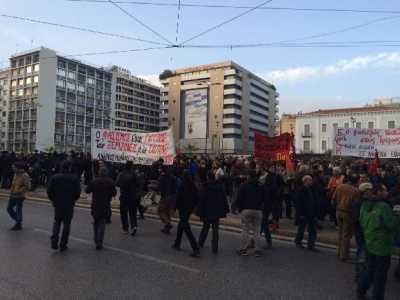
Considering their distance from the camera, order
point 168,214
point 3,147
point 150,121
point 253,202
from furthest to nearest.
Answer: point 150,121
point 3,147
point 168,214
point 253,202

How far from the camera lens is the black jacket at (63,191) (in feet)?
29.3

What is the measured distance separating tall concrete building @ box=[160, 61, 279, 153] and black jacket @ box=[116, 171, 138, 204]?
104623 millimetres

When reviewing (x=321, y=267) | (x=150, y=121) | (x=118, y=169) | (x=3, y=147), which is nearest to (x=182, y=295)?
→ (x=321, y=267)

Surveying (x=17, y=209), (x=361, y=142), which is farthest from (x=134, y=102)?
(x=17, y=209)

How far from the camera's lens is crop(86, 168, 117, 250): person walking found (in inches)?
349

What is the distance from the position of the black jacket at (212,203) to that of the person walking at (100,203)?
74.7 inches

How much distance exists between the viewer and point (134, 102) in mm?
141625

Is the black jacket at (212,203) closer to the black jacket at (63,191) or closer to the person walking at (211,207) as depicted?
the person walking at (211,207)

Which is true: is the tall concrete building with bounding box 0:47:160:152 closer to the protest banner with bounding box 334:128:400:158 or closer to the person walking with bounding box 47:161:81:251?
the protest banner with bounding box 334:128:400:158

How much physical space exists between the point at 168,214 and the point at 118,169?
29.9 feet

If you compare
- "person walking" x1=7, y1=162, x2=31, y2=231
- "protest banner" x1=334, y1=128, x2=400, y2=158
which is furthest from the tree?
"person walking" x1=7, y1=162, x2=31, y2=231

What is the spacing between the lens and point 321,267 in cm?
802

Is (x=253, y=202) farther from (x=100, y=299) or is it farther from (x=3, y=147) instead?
(x=3, y=147)

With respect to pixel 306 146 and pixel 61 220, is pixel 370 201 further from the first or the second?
pixel 306 146
